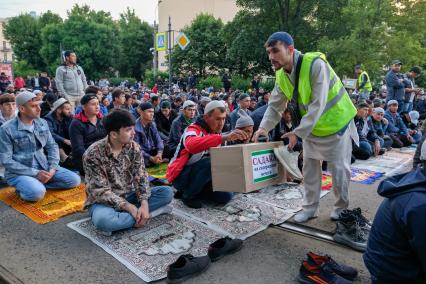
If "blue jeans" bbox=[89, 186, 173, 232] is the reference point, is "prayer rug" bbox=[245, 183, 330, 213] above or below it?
below

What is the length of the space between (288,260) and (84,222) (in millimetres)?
2131

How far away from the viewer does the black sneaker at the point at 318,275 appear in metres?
2.51

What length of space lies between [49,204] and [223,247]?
2.37 metres

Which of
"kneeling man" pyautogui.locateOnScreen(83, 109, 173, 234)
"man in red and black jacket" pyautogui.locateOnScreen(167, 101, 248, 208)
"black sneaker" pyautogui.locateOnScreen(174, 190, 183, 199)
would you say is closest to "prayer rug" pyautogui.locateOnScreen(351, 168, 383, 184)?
"man in red and black jacket" pyautogui.locateOnScreen(167, 101, 248, 208)

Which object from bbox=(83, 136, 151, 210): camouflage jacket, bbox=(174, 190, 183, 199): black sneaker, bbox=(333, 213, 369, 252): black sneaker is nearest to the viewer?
bbox=(333, 213, 369, 252): black sneaker

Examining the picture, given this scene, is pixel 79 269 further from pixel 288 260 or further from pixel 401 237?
pixel 401 237

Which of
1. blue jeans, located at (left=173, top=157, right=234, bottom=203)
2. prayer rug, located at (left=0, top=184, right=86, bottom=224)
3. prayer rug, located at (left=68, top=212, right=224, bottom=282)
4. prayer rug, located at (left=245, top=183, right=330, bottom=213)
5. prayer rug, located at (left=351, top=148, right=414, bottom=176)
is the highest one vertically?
blue jeans, located at (left=173, top=157, right=234, bottom=203)

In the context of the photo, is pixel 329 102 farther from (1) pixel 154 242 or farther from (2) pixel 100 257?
(2) pixel 100 257

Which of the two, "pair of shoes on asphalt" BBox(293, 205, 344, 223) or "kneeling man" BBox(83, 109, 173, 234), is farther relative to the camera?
"pair of shoes on asphalt" BBox(293, 205, 344, 223)

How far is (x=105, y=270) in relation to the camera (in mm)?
2789

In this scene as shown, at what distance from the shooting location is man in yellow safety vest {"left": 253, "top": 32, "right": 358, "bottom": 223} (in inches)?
133

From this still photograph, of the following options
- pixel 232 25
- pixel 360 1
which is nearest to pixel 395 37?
pixel 360 1

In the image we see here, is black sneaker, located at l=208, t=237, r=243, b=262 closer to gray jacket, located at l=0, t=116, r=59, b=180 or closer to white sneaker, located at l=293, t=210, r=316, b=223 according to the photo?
white sneaker, located at l=293, t=210, r=316, b=223

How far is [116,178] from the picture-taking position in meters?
3.43
